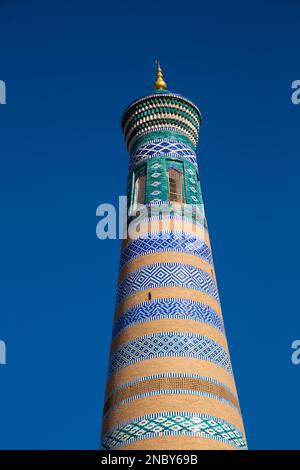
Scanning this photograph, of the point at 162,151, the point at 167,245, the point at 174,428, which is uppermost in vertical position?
the point at 162,151

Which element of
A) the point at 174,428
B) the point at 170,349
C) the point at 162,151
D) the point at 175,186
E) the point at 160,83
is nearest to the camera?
the point at 174,428

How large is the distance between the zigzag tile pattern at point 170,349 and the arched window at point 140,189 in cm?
222

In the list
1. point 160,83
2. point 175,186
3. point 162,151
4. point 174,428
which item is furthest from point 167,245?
point 160,83

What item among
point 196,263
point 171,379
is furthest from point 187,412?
point 196,263

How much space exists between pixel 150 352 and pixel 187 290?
93 cm

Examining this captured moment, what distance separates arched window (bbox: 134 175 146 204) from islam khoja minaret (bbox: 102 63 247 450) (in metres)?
0.02

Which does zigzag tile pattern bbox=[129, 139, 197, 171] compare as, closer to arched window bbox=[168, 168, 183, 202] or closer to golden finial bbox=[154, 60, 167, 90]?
arched window bbox=[168, 168, 183, 202]

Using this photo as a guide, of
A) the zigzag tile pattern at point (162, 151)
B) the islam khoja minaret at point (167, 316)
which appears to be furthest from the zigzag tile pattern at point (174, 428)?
the zigzag tile pattern at point (162, 151)

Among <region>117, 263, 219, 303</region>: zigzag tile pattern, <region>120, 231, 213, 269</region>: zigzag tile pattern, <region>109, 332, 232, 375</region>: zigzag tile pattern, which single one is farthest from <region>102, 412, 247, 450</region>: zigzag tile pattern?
<region>120, 231, 213, 269</region>: zigzag tile pattern

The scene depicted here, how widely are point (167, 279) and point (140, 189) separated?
175cm

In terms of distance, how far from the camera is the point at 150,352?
6945mm

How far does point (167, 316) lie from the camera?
285 inches

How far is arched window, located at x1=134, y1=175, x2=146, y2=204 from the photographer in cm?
885

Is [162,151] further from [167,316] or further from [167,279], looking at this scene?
[167,316]
